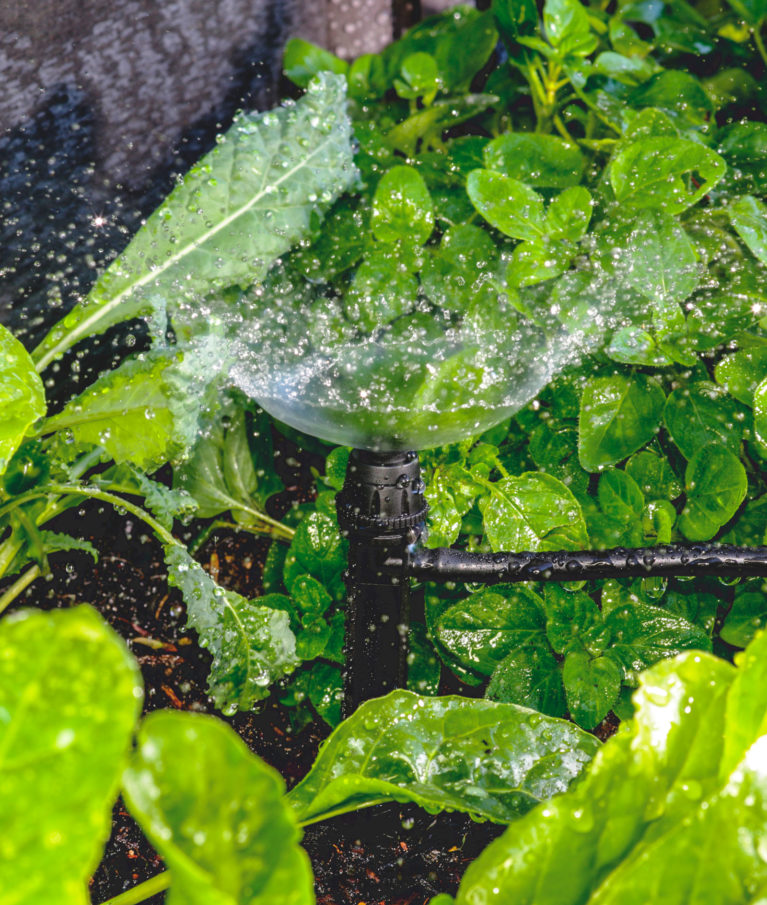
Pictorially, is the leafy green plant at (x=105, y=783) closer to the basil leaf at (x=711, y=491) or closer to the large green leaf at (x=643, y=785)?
the large green leaf at (x=643, y=785)

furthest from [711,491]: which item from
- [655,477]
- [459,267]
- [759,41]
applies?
[759,41]

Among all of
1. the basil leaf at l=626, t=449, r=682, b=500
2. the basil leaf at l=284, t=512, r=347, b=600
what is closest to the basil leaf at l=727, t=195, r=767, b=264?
the basil leaf at l=626, t=449, r=682, b=500

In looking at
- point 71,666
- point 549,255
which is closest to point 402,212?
point 549,255

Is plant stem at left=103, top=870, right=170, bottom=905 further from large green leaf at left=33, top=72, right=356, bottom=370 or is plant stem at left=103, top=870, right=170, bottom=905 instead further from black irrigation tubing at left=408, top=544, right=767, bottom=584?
large green leaf at left=33, top=72, right=356, bottom=370

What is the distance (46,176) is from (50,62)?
0.16 metres

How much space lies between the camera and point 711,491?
115 centimetres

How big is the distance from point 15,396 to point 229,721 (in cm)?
63

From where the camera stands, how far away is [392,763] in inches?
20.8

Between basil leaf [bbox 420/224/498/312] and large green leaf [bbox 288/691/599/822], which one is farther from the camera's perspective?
basil leaf [bbox 420/224/498/312]

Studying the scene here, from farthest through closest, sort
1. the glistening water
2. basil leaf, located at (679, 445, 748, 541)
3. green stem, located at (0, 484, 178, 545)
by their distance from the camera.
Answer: basil leaf, located at (679, 445, 748, 541), green stem, located at (0, 484, 178, 545), the glistening water

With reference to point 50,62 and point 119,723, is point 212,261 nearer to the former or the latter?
point 50,62

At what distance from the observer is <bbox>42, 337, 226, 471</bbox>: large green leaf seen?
0.97 meters

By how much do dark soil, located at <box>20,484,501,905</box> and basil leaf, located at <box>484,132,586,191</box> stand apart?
2.13 feet

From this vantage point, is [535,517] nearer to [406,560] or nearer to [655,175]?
[406,560]
